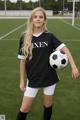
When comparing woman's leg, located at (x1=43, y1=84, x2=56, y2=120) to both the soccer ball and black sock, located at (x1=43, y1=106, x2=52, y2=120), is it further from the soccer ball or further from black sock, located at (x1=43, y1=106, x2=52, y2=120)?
the soccer ball

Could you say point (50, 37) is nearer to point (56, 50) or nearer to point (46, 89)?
point (56, 50)

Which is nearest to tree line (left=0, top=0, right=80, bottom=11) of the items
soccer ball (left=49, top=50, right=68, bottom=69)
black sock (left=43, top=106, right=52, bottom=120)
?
black sock (left=43, top=106, right=52, bottom=120)

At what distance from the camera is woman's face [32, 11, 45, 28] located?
5809mm

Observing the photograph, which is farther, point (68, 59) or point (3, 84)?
point (3, 84)

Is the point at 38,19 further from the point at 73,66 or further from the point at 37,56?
the point at 73,66

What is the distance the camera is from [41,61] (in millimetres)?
5867

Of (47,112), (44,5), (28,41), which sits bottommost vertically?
(44,5)

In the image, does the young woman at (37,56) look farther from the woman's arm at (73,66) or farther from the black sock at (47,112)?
the black sock at (47,112)

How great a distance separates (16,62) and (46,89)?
8.14 m

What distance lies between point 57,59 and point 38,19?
0.60 meters

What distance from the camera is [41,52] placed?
5836 millimetres

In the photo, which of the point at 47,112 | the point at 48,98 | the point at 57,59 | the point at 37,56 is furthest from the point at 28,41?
the point at 47,112

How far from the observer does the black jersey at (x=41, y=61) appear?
5828 millimetres

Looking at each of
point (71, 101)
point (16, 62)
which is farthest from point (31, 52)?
point (16, 62)
